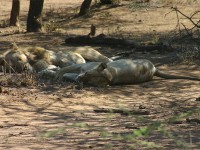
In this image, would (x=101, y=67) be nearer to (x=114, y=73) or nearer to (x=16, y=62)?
(x=114, y=73)

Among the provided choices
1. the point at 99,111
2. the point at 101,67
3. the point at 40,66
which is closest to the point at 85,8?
the point at 40,66

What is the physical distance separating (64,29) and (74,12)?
3234mm

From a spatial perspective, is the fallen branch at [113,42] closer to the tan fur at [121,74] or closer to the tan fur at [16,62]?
the tan fur at [121,74]

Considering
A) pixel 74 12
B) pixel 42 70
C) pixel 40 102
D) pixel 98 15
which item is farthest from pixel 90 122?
pixel 74 12

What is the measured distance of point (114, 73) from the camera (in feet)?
28.2

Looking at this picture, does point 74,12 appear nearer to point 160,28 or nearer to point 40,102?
point 160,28

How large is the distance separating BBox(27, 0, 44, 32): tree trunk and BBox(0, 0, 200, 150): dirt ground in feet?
1.91

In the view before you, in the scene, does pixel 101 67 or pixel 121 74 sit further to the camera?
pixel 121 74

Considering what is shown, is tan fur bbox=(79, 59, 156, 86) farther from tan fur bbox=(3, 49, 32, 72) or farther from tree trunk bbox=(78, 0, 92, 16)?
tree trunk bbox=(78, 0, 92, 16)

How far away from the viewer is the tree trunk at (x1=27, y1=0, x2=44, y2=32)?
14672 mm

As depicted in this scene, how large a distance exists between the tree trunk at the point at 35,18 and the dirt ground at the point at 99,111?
1.91 ft

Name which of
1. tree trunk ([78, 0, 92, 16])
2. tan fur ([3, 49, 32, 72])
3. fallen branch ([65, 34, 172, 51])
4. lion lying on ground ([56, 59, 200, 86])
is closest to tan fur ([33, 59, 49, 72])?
tan fur ([3, 49, 32, 72])

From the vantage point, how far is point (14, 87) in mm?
8250

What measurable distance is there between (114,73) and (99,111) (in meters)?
1.92
